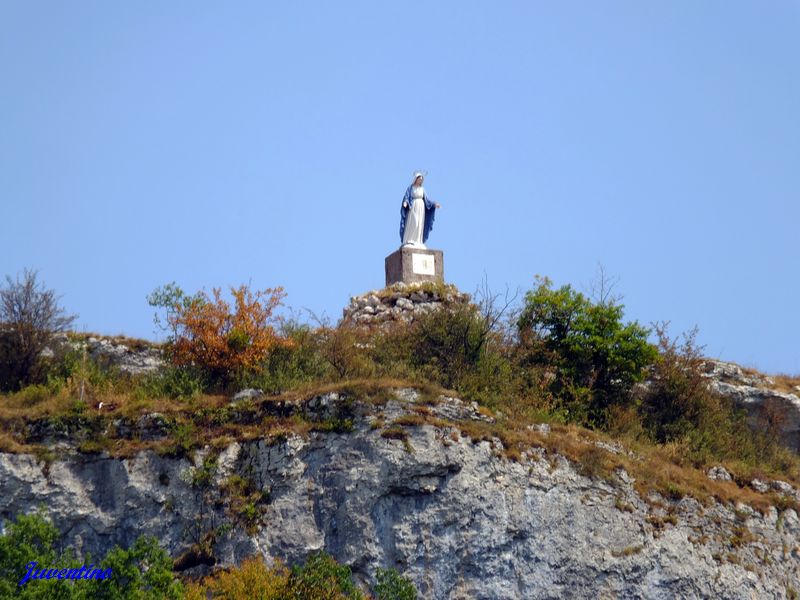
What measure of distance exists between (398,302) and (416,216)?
298 centimetres

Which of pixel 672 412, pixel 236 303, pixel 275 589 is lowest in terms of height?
pixel 275 589

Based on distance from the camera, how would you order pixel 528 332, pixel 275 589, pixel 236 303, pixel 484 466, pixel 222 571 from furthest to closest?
pixel 528 332, pixel 236 303, pixel 484 466, pixel 222 571, pixel 275 589

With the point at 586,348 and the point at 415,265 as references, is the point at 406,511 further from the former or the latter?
the point at 415,265

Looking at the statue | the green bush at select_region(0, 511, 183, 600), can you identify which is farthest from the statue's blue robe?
the green bush at select_region(0, 511, 183, 600)

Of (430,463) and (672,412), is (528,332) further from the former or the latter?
(430,463)

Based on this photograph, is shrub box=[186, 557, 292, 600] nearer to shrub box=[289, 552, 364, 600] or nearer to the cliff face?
shrub box=[289, 552, 364, 600]

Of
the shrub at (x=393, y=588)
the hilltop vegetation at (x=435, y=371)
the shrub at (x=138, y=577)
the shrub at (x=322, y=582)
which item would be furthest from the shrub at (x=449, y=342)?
the shrub at (x=138, y=577)

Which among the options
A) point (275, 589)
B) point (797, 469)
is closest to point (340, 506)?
point (275, 589)

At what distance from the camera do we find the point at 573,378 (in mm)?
32938

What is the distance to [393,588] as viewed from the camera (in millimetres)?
24297

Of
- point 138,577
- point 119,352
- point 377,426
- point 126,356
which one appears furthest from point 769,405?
point 138,577

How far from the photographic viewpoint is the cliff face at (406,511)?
26.8 meters

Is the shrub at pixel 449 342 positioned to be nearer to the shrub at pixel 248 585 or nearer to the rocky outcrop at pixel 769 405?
the rocky outcrop at pixel 769 405

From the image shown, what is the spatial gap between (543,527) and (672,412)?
718 cm
